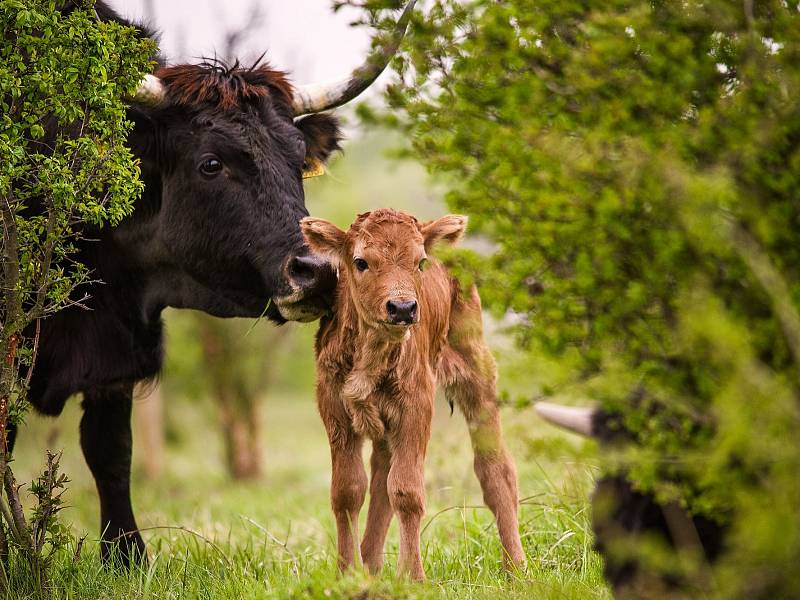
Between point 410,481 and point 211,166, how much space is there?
2.47 metres

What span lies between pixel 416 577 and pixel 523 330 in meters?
1.79

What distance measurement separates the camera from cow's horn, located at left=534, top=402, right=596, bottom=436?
3527 mm

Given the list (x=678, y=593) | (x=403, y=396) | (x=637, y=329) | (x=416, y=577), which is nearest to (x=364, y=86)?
(x=403, y=396)

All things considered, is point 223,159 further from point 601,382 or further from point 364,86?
point 601,382

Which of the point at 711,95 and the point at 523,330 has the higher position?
the point at 711,95

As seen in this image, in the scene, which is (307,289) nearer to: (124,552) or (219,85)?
(219,85)

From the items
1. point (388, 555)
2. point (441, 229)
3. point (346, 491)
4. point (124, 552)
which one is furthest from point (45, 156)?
point (388, 555)

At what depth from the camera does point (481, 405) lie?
17.6ft

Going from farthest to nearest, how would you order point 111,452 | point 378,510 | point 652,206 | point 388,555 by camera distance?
point 111,452, point 388,555, point 378,510, point 652,206

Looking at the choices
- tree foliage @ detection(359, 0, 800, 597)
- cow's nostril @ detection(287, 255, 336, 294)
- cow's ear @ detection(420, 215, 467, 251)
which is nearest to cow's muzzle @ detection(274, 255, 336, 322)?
cow's nostril @ detection(287, 255, 336, 294)

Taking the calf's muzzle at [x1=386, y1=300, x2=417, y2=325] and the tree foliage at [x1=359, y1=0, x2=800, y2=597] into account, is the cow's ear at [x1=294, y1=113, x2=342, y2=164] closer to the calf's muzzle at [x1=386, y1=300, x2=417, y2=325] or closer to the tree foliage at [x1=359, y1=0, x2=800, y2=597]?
the calf's muzzle at [x1=386, y1=300, x2=417, y2=325]

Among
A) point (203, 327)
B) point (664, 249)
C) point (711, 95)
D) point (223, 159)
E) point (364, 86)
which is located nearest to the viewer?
point (664, 249)

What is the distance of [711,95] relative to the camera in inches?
118

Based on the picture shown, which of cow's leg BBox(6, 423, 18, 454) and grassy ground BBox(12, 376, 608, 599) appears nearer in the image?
grassy ground BBox(12, 376, 608, 599)
